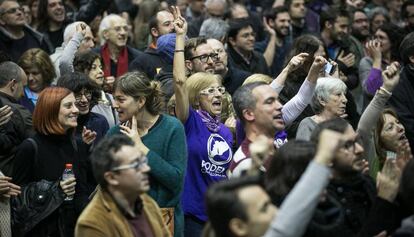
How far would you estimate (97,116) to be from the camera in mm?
8258

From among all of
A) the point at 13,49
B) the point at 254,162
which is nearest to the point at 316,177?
the point at 254,162

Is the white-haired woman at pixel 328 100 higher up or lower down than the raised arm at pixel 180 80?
lower down

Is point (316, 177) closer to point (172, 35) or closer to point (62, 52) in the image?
point (172, 35)

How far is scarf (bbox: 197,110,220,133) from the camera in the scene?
23.5ft

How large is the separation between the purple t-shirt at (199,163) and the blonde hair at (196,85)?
318 millimetres

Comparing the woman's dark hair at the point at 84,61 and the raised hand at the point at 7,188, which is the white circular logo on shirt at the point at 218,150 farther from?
the woman's dark hair at the point at 84,61

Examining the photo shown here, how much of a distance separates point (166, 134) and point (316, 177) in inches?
76.1

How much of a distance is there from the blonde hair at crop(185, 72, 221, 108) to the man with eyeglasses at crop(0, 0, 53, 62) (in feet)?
11.5

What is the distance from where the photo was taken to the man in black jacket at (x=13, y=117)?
762 centimetres

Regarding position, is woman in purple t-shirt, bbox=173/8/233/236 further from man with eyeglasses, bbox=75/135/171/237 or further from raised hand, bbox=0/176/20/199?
man with eyeglasses, bbox=75/135/171/237

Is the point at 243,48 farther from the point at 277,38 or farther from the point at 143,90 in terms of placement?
the point at 143,90

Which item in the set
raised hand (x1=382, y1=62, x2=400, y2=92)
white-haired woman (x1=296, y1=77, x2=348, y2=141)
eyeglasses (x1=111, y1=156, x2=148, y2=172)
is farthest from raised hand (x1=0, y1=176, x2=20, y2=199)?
raised hand (x1=382, y1=62, x2=400, y2=92)

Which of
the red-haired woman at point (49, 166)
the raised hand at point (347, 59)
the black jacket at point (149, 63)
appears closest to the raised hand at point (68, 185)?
the red-haired woman at point (49, 166)

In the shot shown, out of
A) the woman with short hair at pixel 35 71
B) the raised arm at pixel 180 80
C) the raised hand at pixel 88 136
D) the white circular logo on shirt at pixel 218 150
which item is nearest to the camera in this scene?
the raised arm at pixel 180 80
